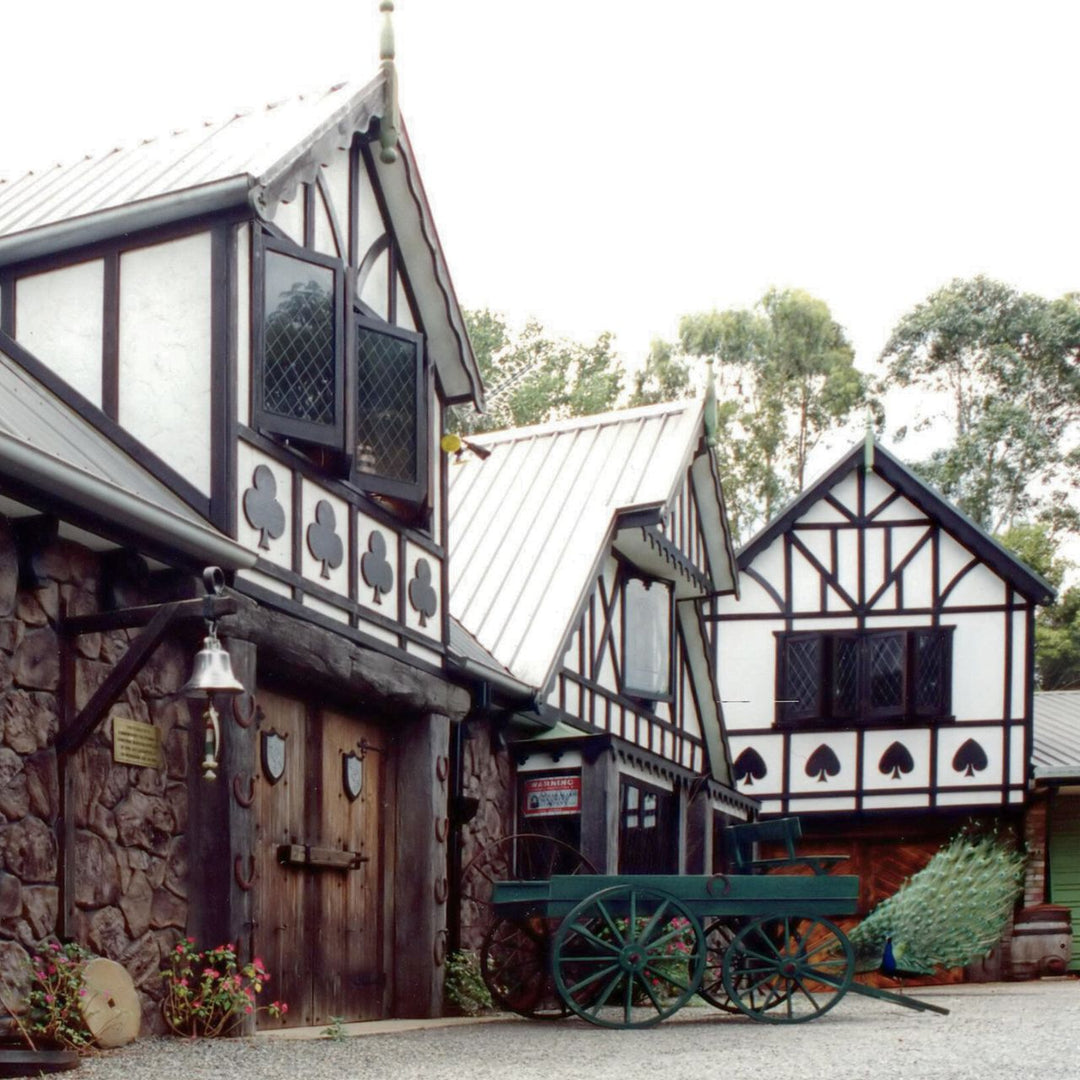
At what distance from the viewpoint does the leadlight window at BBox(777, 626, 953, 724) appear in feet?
73.5

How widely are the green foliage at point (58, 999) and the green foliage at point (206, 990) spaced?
86 centimetres

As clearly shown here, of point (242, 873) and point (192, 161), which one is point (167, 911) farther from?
point (192, 161)

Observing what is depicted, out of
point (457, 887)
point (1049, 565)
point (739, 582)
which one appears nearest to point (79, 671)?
point (457, 887)

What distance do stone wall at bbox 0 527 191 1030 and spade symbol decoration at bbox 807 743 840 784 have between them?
47.7 feet

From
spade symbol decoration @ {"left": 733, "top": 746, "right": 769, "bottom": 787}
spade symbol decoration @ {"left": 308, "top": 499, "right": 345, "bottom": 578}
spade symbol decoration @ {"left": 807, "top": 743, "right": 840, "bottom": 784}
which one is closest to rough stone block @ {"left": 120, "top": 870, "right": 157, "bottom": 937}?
spade symbol decoration @ {"left": 308, "top": 499, "right": 345, "bottom": 578}

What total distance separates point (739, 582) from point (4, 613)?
52.6 feet

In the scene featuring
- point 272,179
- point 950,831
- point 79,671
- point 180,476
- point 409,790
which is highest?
point 272,179

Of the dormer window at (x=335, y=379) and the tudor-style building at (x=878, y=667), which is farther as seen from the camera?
the tudor-style building at (x=878, y=667)

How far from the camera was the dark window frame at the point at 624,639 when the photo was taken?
1711 centimetres

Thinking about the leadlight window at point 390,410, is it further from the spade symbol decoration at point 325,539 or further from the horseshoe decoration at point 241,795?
the horseshoe decoration at point 241,795

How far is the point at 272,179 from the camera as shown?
9688mm

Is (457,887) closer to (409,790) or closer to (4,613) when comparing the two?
(409,790)

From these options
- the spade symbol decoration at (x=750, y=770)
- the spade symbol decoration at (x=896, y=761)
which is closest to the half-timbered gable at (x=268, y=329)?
the spade symbol decoration at (x=750, y=770)

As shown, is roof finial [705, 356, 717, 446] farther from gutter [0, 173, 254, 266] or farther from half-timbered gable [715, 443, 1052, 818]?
gutter [0, 173, 254, 266]
